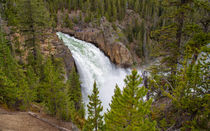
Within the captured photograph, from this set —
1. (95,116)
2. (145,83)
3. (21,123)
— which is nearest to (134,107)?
(145,83)

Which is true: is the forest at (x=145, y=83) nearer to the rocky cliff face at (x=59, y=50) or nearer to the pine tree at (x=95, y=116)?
the pine tree at (x=95, y=116)

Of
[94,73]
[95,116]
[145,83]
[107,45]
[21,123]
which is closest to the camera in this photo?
[145,83]

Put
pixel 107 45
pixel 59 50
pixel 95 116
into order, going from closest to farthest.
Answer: pixel 95 116, pixel 59 50, pixel 107 45

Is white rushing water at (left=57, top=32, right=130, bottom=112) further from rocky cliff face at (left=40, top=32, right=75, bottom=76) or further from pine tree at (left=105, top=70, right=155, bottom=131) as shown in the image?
pine tree at (left=105, top=70, right=155, bottom=131)

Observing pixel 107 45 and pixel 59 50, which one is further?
pixel 107 45

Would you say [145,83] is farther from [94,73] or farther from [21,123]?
[94,73]

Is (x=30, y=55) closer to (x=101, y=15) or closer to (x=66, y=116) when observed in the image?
(x=66, y=116)

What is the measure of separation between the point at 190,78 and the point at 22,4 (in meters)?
21.3

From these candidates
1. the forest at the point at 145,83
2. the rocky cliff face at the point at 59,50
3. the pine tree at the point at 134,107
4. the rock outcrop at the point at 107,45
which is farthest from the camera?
the rock outcrop at the point at 107,45

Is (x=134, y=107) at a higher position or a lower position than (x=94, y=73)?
higher

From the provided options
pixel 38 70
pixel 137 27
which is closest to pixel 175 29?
pixel 38 70

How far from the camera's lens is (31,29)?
1967 centimetres

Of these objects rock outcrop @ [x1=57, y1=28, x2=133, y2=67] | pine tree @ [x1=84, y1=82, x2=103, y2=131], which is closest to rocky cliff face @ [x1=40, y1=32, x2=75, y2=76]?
pine tree @ [x1=84, y1=82, x2=103, y2=131]

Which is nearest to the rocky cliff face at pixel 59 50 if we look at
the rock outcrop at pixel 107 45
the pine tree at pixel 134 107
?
the pine tree at pixel 134 107
